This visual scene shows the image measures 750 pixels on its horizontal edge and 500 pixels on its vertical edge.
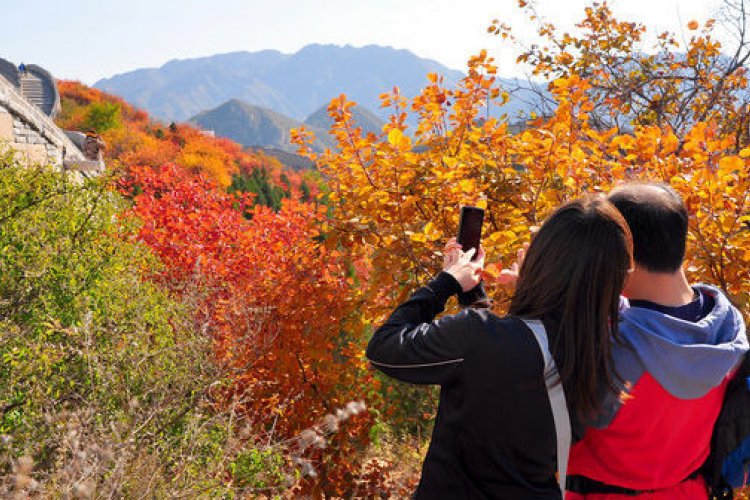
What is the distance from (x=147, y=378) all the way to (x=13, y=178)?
81.4 inches

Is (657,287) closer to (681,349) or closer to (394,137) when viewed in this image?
(681,349)

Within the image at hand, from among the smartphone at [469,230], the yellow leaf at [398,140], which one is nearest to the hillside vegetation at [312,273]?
the yellow leaf at [398,140]

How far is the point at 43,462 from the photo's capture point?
4.20 m

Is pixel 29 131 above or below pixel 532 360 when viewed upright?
above

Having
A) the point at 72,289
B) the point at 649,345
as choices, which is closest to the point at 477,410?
the point at 649,345

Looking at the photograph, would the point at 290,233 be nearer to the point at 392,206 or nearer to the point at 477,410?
the point at 392,206

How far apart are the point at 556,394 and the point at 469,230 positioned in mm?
615

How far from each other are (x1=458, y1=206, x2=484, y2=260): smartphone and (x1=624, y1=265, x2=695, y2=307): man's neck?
1.53ft

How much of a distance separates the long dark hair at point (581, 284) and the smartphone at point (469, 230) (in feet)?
1.32

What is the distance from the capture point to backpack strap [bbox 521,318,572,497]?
1559 mm

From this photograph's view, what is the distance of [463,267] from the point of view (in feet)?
6.09

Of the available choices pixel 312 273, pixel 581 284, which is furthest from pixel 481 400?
pixel 312 273

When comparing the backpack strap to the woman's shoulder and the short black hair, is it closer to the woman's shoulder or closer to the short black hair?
the woman's shoulder

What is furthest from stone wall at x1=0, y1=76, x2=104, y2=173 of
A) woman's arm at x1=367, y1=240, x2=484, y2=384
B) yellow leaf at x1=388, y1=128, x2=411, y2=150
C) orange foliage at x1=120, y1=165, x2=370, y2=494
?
woman's arm at x1=367, y1=240, x2=484, y2=384
